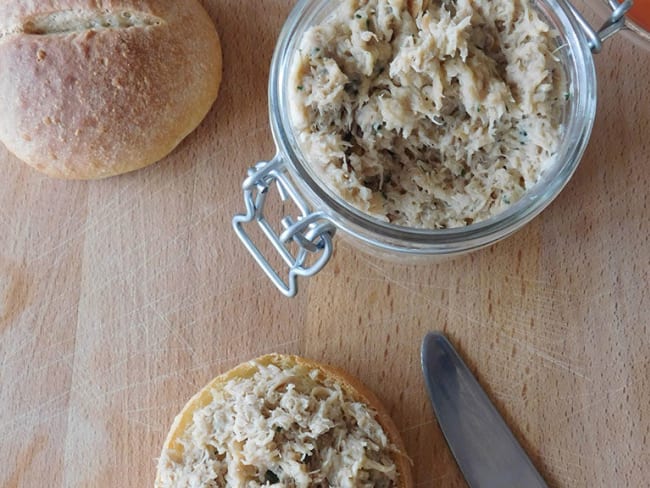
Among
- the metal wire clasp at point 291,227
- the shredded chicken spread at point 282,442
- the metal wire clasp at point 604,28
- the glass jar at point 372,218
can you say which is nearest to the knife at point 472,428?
the shredded chicken spread at point 282,442

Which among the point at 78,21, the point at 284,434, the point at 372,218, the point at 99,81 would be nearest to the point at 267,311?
the point at 284,434

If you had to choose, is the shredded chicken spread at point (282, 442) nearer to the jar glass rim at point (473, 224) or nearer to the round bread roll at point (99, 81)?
the jar glass rim at point (473, 224)

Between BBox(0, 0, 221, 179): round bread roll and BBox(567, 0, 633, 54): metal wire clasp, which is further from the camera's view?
BBox(0, 0, 221, 179): round bread roll

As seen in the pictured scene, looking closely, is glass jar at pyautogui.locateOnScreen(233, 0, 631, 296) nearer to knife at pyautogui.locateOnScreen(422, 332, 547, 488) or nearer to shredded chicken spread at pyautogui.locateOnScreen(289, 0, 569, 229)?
shredded chicken spread at pyautogui.locateOnScreen(289, 0, 569, 229)

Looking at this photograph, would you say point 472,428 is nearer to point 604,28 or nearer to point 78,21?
point 604,28

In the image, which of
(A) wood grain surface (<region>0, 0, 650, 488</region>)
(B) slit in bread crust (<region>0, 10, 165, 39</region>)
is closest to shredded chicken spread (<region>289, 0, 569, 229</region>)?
(A) wood grain surface (<region>0, 0, 650, 488</region>)

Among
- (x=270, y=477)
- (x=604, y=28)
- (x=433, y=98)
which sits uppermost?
(x=604, y=28)
